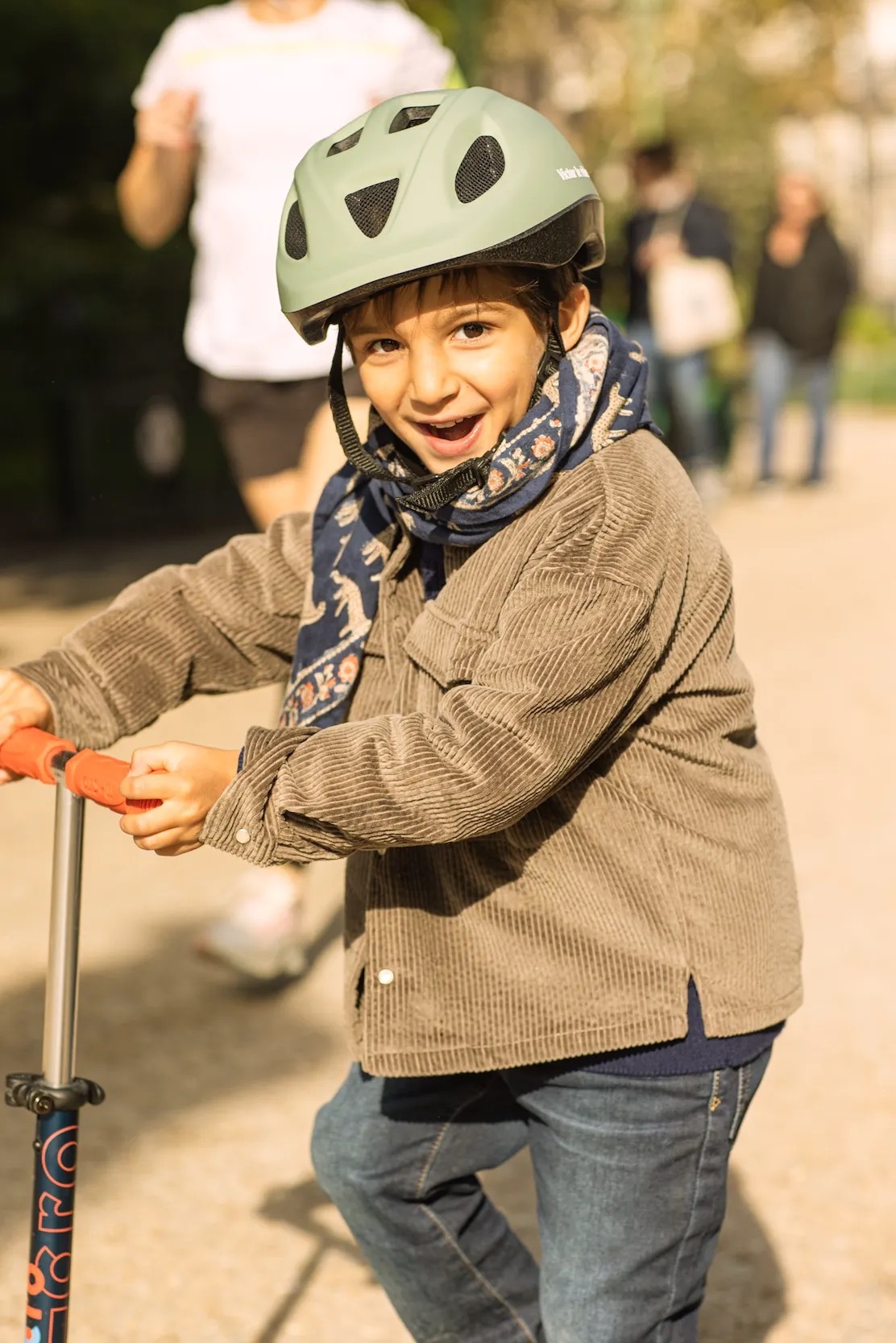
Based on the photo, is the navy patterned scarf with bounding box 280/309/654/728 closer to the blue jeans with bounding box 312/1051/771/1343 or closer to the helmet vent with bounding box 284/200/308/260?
the helmet vent with bounding box 284/200/308/260

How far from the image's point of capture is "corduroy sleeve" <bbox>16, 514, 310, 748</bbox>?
248 cm

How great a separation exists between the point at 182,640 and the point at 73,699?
0.19 meters

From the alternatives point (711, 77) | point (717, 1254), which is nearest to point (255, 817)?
point (717, 1254)

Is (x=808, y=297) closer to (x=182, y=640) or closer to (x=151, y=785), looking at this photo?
(x=182, y=640)

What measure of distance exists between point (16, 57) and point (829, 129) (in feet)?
121

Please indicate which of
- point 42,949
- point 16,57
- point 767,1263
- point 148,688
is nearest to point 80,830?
point 148,688

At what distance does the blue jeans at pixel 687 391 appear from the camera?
11352 millimetres

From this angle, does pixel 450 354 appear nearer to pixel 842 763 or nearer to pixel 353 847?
pixel 353 847

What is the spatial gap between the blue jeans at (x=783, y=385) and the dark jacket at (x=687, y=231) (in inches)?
43.8

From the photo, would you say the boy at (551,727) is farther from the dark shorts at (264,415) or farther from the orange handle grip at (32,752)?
the dark shorts at (264,415)

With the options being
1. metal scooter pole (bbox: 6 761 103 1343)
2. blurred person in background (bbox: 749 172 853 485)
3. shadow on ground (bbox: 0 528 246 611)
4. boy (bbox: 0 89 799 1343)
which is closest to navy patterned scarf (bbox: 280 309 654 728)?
boy (bbox: 0 89 799 1343)

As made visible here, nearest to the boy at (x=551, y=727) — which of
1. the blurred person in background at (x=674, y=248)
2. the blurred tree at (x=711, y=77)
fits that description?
the blurred person in background at (x=674, y=248)

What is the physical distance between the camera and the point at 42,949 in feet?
15.5

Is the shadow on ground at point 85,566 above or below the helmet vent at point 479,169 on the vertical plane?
below
